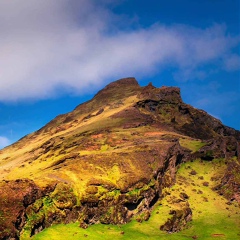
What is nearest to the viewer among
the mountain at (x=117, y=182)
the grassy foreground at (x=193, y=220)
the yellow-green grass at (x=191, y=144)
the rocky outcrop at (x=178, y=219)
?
the mountain at (x=117, y=182)

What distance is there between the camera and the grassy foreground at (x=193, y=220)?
5413 cm

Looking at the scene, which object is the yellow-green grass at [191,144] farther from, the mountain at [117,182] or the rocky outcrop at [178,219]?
the rocky outcrop at [178,219]

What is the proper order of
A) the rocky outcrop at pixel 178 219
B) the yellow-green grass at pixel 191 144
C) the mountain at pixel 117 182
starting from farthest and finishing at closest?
the yellow-green grass at pixel 191 144
the rocky outcrop at pixel 178 219
the mountain at pixel 117 182

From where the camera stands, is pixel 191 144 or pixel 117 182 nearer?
pixel 117 182

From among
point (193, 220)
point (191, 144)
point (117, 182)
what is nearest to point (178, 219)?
point (193, 220)

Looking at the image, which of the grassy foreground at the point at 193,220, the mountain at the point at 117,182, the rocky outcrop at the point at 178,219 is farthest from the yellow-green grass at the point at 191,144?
the rocky outcrop at the point at 178,219

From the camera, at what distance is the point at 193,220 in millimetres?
71062

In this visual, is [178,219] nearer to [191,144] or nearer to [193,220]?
[193,220]

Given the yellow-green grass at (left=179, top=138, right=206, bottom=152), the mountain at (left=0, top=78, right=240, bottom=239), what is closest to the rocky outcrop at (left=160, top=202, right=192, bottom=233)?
the mountain at (left=0, top=78, right=240, bottom=239)

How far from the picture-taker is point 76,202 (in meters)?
58.9

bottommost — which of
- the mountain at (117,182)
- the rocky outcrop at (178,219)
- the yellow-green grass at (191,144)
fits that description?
the rocky outcrop at (178,219)

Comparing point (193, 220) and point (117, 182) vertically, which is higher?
point (117, 182)

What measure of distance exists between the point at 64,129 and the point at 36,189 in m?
118

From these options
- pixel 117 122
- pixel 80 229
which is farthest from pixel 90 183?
pixel 117 122
